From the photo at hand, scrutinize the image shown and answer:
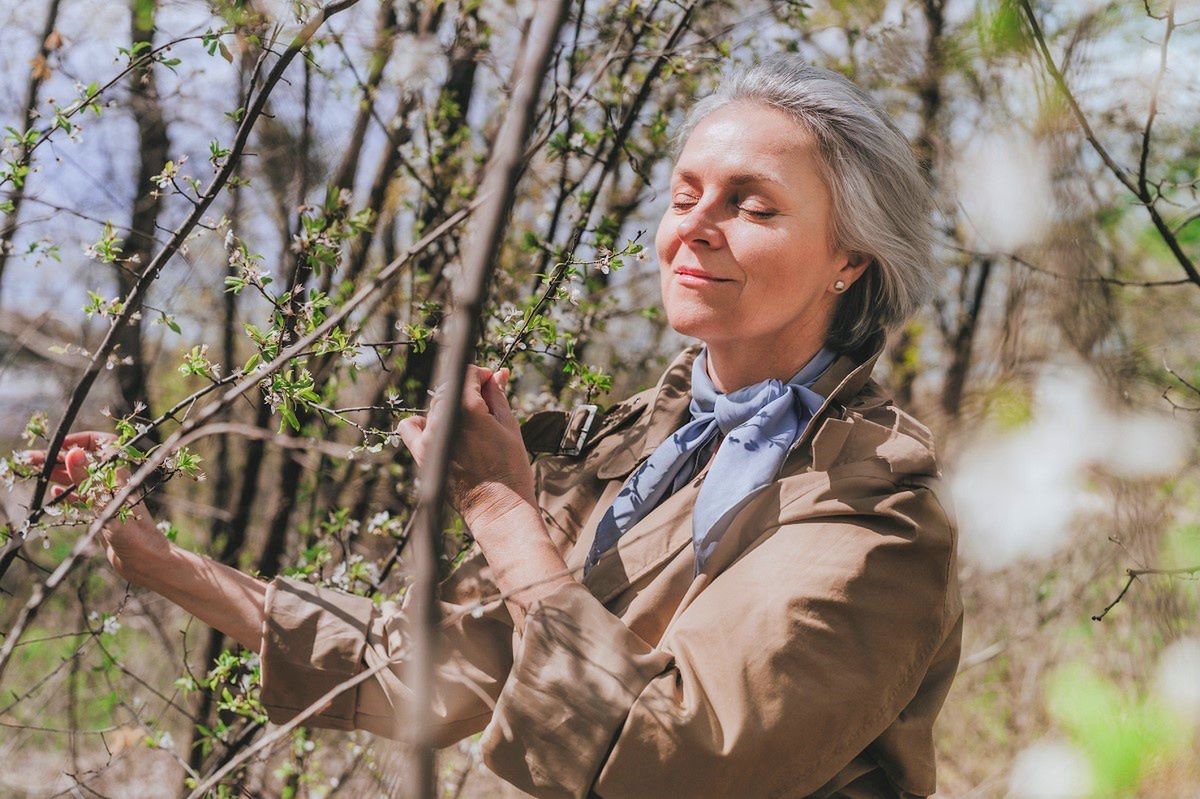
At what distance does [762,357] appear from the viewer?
200 cm

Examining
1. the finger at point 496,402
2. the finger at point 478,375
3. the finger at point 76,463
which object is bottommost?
the finger at point 496,402

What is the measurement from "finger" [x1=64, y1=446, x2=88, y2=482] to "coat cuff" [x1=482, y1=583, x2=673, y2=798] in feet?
2.83

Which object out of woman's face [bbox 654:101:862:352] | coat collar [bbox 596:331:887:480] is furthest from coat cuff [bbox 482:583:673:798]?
woman's face [bbox 654:101:862:352]

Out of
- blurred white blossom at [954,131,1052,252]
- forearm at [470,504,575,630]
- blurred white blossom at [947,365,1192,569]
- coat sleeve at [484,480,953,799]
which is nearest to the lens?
coat sleeve at [484,480,953,799]

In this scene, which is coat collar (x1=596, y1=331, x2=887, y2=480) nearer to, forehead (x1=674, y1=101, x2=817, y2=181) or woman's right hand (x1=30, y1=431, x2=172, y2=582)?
forehead (x1=674, y1=101, x2=817, y2=181)

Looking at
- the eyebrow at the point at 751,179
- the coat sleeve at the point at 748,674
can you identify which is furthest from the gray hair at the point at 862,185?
the coat sleeve at the point at 748,674

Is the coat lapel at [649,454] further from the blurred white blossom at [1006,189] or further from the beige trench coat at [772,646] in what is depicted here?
the blurred white blossom at [1006,189]

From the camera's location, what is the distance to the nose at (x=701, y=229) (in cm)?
189

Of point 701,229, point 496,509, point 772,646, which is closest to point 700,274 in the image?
point 701,229

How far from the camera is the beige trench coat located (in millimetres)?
1474

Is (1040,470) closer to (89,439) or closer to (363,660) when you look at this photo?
(363,660)

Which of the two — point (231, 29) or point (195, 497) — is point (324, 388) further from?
point (195, 497)

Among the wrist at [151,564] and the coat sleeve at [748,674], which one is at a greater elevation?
the wrist at [151,564]

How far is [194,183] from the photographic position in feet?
5.58
